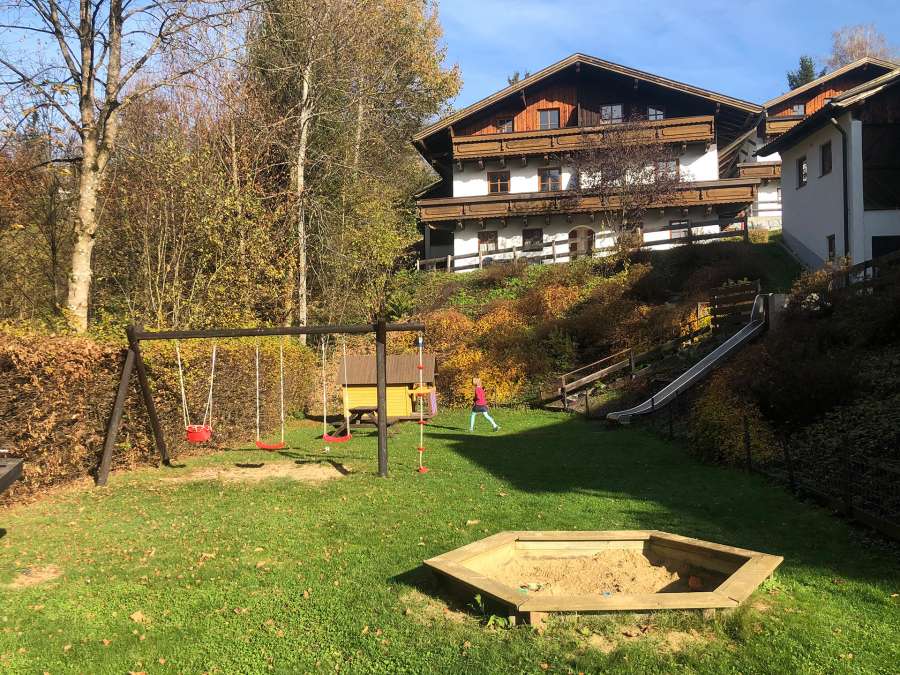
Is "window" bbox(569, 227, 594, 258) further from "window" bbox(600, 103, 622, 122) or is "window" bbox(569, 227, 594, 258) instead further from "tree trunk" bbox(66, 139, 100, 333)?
"tree trunk" bbox(66, 139, 100, 333)

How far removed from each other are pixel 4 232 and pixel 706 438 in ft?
65.8

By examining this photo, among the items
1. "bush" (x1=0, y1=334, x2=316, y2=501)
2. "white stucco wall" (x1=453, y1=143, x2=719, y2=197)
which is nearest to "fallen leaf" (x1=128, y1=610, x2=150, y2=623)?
"bush" (x1=0, y1=334, x2=316, y2=501)

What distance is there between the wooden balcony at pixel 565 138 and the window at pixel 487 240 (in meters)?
4.09

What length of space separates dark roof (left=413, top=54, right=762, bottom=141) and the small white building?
8.53m

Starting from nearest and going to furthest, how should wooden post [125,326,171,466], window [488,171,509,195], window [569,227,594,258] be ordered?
wooden post [125,326,171,466] < window [569,227,594,258] < window [488,171,509,195]

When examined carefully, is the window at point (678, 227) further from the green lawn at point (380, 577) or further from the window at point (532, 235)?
the green lawn at point (380, 577)

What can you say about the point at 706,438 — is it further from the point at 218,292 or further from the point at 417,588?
the point at 218,292

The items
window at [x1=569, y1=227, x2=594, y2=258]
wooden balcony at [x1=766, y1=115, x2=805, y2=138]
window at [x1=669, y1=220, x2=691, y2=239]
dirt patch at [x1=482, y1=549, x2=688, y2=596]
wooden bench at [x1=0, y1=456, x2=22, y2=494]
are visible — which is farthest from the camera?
wooden balcony at [x1=766, y1=115, x2=805, y2=138]

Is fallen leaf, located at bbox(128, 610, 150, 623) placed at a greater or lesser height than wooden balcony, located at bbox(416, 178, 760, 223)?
lesser

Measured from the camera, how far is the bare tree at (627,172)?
34.6 meters

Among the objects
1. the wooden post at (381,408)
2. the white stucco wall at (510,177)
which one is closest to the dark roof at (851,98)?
the white stucco wall at (510,177)

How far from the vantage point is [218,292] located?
20203mm

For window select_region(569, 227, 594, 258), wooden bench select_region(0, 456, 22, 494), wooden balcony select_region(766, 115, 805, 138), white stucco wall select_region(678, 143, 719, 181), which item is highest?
wooden balcony select_region(766, 115, 805, 138)

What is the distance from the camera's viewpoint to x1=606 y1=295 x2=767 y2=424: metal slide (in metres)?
17.0
